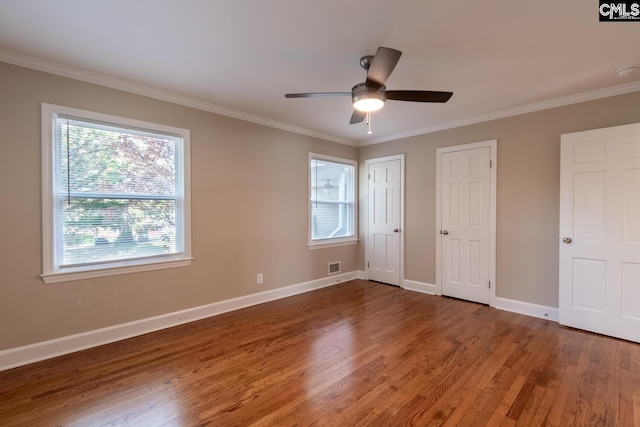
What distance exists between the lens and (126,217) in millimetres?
2955

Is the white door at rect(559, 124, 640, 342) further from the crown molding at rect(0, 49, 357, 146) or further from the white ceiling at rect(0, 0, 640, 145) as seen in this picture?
the crown molding at rect(0, 49, 357, 146)

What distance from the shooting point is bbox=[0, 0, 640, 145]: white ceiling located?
1.85 m

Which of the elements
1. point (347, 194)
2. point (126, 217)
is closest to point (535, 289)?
point (347, 194)

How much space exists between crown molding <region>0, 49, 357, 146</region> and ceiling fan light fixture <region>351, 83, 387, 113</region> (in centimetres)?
194

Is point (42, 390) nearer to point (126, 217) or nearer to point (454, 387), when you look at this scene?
point (126, 217)

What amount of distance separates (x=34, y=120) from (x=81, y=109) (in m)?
0.35

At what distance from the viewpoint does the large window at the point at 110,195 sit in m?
2.58

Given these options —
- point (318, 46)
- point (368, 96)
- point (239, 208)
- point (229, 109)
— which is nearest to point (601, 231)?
point (368, 96)

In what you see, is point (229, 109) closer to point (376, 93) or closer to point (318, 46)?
point (318, 46)

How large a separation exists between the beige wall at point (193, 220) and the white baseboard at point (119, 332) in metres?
0.06

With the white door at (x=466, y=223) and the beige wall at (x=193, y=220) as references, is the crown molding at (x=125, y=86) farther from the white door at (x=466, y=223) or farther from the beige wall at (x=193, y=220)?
the white door at (x=466, y=223)

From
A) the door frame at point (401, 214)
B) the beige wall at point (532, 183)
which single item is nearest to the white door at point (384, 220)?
the door frame at point (401, 214)

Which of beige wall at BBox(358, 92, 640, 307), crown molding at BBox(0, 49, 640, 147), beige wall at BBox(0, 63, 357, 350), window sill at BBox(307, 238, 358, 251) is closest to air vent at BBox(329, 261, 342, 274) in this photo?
beige wall at BBox(0, 63, 357, 350)

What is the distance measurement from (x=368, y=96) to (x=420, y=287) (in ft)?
10.8
